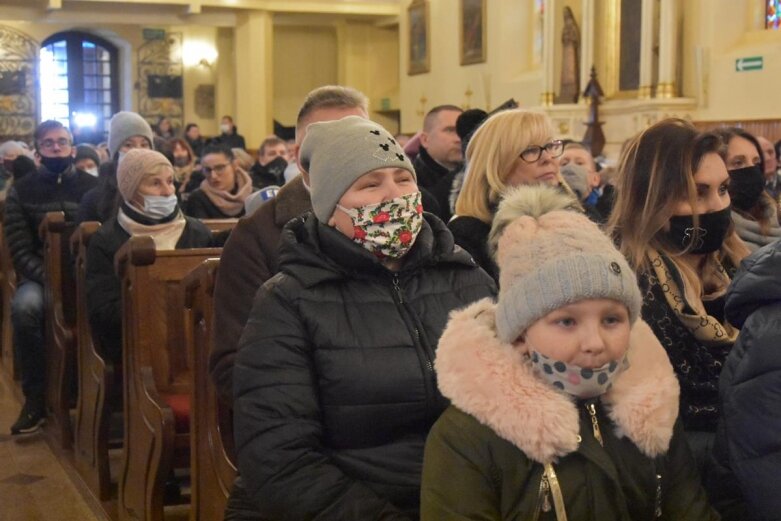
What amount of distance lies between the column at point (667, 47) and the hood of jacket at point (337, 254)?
460 inches

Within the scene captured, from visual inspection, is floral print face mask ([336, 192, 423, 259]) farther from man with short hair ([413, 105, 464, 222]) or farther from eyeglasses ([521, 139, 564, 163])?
man with short hair ([413, 105, 464, 222])

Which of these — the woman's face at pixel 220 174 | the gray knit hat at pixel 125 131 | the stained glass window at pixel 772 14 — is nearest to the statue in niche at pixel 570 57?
the stained glass window at pixel 772 14

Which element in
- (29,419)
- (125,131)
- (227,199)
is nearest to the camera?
(29,419)

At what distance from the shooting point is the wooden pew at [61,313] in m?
5.61

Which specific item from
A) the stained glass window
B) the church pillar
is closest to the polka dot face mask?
the stained glass window

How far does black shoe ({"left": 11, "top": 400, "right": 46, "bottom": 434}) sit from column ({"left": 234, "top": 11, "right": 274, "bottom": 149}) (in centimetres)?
1501

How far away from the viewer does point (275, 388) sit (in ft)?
7.82

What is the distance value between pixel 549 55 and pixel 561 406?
14525 millimetres

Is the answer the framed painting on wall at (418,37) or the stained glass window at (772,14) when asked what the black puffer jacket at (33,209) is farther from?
the framed painting on wall at (418,37)

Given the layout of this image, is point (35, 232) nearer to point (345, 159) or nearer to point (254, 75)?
point (345, 159)

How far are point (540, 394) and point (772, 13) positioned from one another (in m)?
12.3

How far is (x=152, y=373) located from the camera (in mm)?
4273

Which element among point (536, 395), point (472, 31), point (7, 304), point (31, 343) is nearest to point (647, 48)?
point (472, 31)

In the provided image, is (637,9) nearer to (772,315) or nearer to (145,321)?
(145,321)
